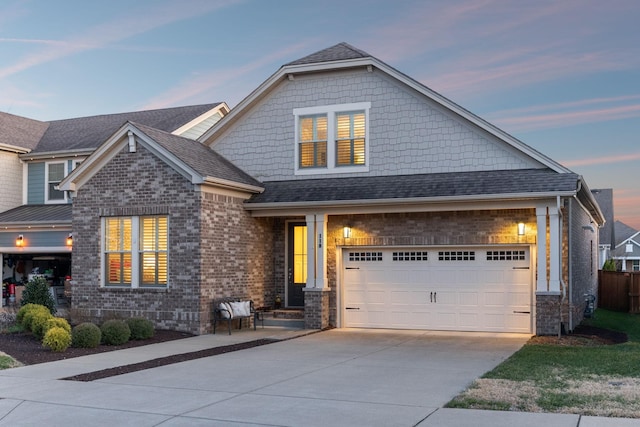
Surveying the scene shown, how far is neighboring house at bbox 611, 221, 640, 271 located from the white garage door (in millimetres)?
39592

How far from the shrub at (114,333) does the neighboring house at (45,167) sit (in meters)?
8.77

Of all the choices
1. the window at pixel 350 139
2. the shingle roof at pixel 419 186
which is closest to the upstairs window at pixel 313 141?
the window at pixel 350 139

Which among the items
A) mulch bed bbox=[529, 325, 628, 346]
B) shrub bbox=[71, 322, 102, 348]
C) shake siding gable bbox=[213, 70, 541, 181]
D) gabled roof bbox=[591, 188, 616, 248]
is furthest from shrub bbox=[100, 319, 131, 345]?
gabled roof bbox=[591, 188, 616, 248]

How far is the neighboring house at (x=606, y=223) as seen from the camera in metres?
45.6

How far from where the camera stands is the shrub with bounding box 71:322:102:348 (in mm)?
14133

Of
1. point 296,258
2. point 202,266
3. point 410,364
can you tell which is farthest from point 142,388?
point 296,258

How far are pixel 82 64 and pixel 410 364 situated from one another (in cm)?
1813

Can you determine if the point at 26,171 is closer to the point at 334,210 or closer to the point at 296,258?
the point at 296,258

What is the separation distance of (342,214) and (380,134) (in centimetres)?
233

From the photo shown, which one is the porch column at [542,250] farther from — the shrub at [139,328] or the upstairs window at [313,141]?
the shrub at [139,328]

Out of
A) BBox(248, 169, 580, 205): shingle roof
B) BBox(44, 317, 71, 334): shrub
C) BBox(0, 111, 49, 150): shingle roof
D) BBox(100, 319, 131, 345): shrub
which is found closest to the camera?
BBox(44, 317, 71, 334): shrub

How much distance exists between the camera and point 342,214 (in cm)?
1870

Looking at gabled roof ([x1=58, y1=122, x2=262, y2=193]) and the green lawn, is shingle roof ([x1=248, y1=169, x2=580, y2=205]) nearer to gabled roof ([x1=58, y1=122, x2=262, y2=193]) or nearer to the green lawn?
gabled roof ([x1=58, y1=122, x2=262, y2=193])

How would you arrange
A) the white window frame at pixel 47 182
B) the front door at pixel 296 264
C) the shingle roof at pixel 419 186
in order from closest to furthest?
the shingle roof at pixel 419 186 < the front door at pixel 296 264 < the white window frame at pixel 47 182
